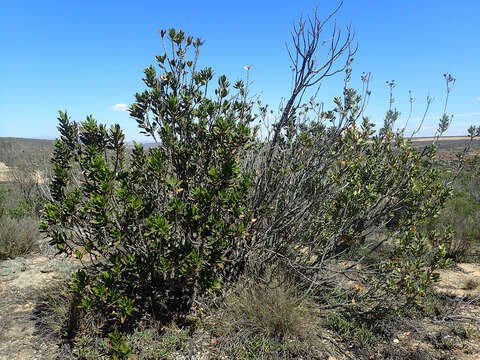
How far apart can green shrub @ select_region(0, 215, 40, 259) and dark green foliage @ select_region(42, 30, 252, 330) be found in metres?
3.06

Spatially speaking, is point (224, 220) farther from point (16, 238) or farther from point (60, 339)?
point (16, 238)

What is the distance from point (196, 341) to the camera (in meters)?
2.94

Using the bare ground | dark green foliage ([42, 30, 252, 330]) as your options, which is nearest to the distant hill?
dark green foliage ([42, 30, 252, 330])

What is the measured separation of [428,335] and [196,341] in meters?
2.47

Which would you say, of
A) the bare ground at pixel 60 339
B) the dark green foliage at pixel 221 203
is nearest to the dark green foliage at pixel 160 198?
the dark green foliage at pixel 221 203

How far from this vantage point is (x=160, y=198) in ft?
9.87

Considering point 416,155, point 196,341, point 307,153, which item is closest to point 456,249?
point 416,155

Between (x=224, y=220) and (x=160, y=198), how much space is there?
0.75 meters

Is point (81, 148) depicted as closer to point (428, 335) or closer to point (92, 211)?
point (92, 211)

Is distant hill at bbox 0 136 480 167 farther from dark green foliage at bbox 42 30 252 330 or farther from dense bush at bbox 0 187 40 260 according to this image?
dense bush at bbox 0 187 40 260

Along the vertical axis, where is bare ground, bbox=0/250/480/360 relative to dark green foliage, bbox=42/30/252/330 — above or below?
below

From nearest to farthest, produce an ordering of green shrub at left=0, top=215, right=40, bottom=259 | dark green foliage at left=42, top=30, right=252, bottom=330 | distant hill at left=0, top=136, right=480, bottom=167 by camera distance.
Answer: dark green foliage at left=42, top=30, right=252, bottom=330, green shrub at left=0, top=215, right=40, bottom=259, distant hill at left=0, top=136, right=480, bottom=167

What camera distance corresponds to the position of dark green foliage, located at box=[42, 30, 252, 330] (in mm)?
2508

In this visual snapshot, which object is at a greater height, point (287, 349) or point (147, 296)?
point (147, 296)
